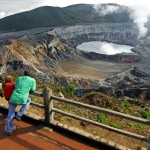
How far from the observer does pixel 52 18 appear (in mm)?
157250

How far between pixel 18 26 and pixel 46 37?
6209cm

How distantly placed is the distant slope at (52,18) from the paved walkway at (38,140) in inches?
4839

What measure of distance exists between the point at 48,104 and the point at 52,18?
490ft

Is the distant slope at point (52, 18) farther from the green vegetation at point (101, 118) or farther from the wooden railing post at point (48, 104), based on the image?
the wooden railing post at point (48, 104)

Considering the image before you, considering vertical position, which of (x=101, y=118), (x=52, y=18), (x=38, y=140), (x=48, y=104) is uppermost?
(x=52, y=18)

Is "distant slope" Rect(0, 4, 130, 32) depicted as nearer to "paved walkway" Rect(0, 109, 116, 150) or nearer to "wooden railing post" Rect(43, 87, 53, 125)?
"wooden railing post" Rect(43, 87, 53, 125)

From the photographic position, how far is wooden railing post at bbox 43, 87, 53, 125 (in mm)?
10555

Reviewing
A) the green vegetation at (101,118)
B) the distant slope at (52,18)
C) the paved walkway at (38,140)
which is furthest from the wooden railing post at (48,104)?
the distant slope at (52,18)

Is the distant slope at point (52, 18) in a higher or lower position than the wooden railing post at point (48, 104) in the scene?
higher

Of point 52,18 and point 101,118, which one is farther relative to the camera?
point 52,18

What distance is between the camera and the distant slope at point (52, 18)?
144m

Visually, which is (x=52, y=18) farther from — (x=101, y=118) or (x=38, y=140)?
(x=38, y=140)

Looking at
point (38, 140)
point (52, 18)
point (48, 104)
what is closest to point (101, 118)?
point (48, 104)

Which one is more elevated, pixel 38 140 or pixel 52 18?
pixel 52 18
